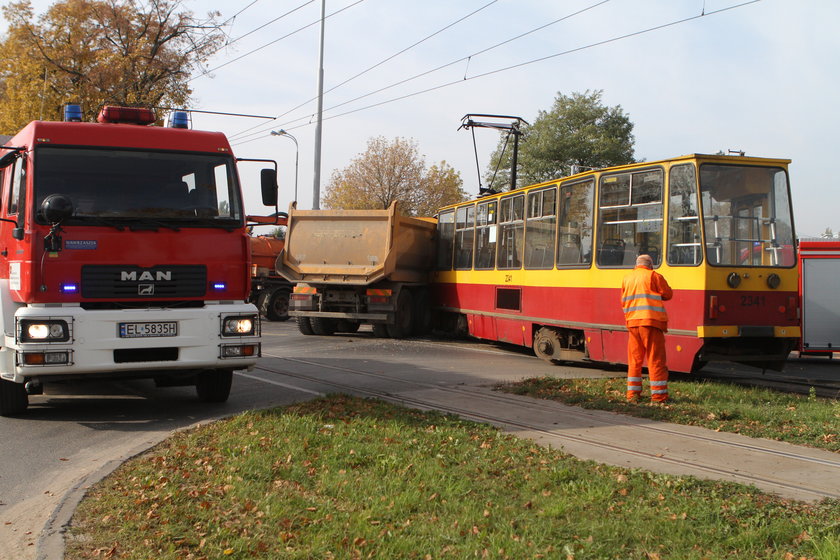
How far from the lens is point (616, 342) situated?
472 inches

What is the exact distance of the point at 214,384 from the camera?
9.28 m

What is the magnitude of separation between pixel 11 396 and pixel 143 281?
1.97 m

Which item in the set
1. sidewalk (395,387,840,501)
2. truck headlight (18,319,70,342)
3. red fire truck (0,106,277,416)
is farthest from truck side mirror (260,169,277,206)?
sidewalk (395,387,840,501)

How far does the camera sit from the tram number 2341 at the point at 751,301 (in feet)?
34.9

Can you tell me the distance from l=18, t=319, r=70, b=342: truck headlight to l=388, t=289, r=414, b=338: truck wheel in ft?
35.4

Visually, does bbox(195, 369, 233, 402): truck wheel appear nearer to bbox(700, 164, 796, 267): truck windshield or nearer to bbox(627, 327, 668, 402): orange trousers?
bbox(627, 327, 668, 402): orange trousers

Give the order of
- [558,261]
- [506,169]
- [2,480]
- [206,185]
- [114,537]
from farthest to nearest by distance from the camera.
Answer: [506,169]
[558,261]
[206,185]
[2,480]
[114,537]

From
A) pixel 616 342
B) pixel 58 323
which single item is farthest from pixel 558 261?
pixel 58 323

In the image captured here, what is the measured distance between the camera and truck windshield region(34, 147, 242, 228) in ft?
26.2

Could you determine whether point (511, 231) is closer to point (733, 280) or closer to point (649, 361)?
point (733, 280)

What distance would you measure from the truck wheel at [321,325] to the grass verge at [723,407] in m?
8.93

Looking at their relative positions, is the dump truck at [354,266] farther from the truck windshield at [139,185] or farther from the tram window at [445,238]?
the truck windshield at [139,185]

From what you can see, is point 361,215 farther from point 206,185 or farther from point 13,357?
point 13,357

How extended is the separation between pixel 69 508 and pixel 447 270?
13875 mm
